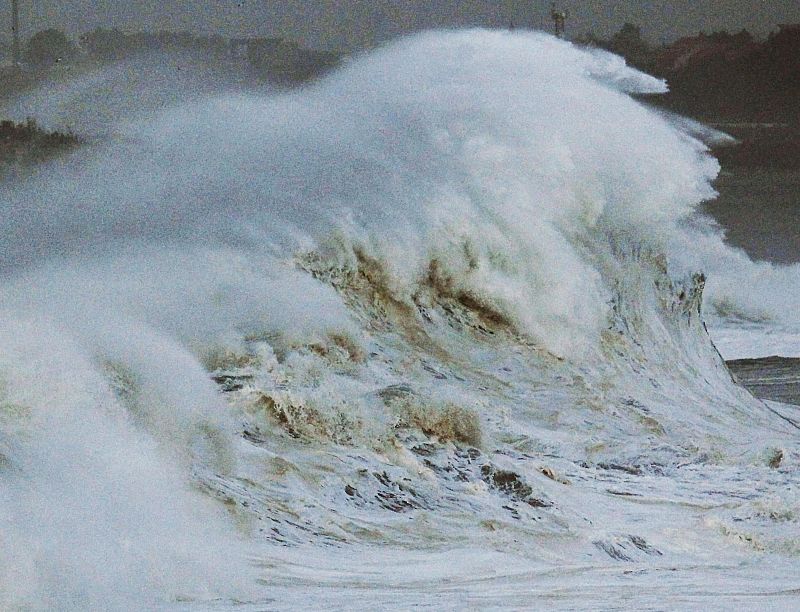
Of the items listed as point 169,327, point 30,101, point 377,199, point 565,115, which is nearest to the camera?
point 169,327

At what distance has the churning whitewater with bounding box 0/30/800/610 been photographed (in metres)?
5.00

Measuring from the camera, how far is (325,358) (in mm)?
7023

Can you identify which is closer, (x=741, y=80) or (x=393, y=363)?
(x=393, y=363)

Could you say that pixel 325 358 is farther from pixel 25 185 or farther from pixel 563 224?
pixel 25 185

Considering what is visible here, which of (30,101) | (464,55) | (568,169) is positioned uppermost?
→ (464,55)

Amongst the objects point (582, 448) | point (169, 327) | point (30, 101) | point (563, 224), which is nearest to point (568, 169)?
point (563, 224)

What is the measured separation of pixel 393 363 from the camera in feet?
24.1

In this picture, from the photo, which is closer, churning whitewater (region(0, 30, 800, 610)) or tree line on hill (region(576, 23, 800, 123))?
churning whitewater (region(0, 30, 800, 610))

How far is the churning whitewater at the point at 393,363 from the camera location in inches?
197

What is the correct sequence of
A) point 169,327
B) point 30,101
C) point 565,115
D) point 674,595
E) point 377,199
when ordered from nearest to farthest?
point 674,595 → point 169,327 → point 377,199 → point 565,115 → point 30,101

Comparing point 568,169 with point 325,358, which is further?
point 568,169

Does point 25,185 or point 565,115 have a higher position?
point 565,115

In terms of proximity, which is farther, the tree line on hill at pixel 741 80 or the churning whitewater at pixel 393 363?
the tree line on hill at pixel 741 80

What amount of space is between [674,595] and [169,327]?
9.62 ft
